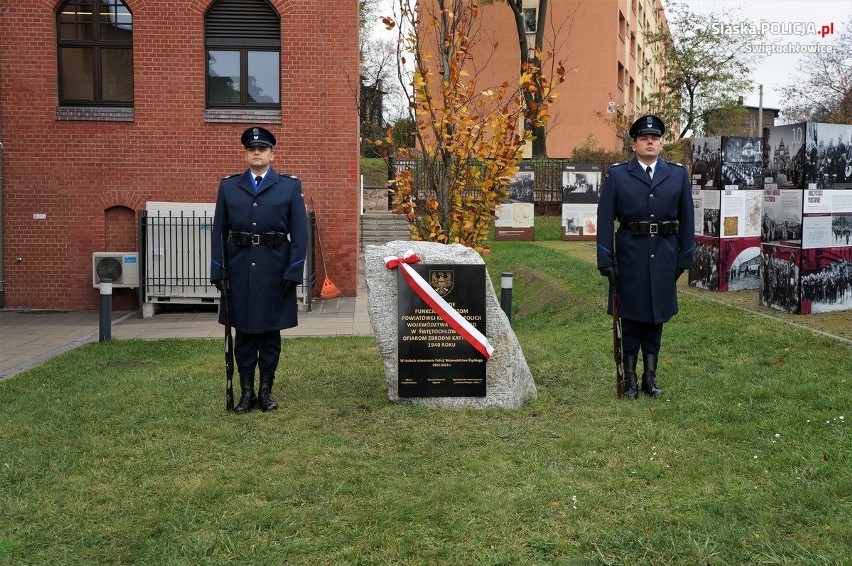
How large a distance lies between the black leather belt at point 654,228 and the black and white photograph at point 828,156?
14.3 ft

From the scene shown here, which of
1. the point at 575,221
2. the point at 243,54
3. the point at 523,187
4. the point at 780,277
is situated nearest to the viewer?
the point at 780,277

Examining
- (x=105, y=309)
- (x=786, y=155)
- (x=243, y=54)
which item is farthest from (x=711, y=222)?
(x=105, y=309)

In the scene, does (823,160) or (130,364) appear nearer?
(130,364)

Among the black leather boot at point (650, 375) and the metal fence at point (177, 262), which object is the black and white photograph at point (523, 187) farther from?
the black leather boot at point (650, 375)

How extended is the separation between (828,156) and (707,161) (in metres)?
3.20

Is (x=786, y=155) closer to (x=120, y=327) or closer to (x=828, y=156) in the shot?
(x=828, y=156)

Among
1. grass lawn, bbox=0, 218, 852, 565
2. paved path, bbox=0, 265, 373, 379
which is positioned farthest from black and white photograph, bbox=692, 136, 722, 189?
paved path, bbox=0, 265, 373, 379

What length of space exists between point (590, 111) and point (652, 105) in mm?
3082

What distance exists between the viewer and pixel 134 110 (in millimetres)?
14555

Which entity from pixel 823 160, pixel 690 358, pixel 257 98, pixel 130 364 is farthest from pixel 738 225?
pixel 130 364

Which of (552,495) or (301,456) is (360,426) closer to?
(301,456)

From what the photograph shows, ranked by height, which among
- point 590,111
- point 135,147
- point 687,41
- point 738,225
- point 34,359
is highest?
point 687,41

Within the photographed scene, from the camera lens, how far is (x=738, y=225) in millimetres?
13328

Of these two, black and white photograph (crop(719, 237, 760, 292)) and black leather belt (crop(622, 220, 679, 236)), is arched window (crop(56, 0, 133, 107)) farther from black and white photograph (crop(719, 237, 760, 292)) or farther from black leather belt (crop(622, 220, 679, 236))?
black leather belt (crop(622, 220, 679, 236))
